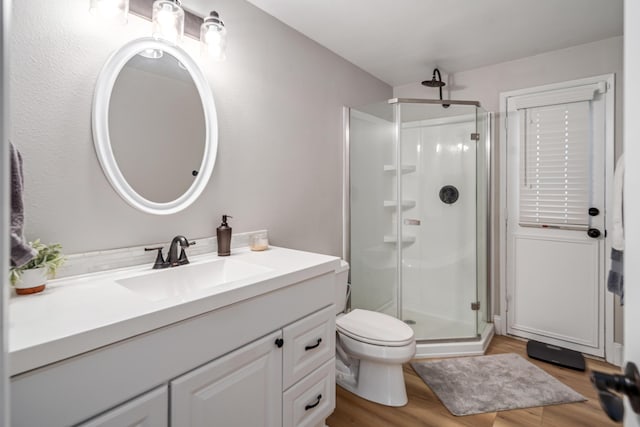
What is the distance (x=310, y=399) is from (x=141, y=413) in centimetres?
78

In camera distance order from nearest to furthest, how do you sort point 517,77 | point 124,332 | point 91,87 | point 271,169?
point 124,332 < point 91,87 < point 271,169 < point 517,77

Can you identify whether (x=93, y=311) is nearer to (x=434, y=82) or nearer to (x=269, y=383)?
(x=269, y=383)

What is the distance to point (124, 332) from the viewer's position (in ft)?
2.58

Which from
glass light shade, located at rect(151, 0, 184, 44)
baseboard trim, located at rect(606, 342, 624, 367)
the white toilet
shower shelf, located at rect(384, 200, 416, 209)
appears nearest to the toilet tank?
the white toilet

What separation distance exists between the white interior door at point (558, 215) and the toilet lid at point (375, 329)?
143 cm

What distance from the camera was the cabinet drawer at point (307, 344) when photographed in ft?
4.18

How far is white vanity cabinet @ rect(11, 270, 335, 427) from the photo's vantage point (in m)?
0.71

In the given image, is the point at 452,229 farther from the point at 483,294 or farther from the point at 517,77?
the point at 517,77

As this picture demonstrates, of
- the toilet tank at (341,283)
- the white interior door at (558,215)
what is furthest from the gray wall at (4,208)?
the white interior door at (558,215)

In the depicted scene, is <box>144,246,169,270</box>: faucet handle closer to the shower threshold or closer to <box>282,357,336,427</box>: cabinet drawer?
<box>282,357,336,427</box>: cabinet drawer

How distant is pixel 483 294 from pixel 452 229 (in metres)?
0.63

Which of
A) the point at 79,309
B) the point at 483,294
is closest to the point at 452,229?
the point at 483,294

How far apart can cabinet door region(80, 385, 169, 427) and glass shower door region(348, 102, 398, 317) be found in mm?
1936

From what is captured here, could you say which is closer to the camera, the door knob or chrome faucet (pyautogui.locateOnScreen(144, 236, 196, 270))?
chrome faucet (pyautogui.locateOnScreen(144, 236, 196, 270))
